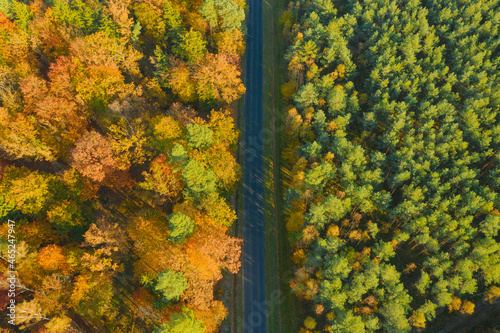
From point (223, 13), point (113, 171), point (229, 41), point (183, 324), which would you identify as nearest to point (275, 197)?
point (183, 324)

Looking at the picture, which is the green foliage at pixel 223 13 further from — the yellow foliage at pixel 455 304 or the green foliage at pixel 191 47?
the yellow foliage at pixel 455 304

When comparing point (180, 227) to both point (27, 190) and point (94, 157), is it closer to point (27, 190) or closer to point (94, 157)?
point (94, 157)

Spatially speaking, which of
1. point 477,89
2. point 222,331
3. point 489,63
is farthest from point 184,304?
point 489,63

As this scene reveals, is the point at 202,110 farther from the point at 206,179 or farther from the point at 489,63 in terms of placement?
the point at 489,63

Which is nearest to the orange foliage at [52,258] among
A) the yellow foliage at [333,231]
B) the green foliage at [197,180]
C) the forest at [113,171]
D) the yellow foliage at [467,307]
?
the forest at [113,171]

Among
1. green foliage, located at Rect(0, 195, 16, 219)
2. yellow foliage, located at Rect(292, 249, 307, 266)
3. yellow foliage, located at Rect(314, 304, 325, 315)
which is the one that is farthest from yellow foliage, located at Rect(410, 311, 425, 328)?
green foliage, located at Rect(0, 195, 16, 219)

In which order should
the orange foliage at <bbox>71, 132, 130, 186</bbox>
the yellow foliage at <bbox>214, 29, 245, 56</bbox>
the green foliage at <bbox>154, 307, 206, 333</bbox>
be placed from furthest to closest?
1. the yellow foliage at <bbox>214, 29, 245, 56</bbox>
2. the orange foliage at <bbox>71, 132, 130, 186</bbox>
3. the green foliage at <bbox>154, 307, 206, 333</bbox>

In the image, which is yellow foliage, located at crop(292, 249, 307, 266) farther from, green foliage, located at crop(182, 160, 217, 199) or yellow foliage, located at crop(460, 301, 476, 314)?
yellow foliage, located at crop(460, 301, 476, 314)
